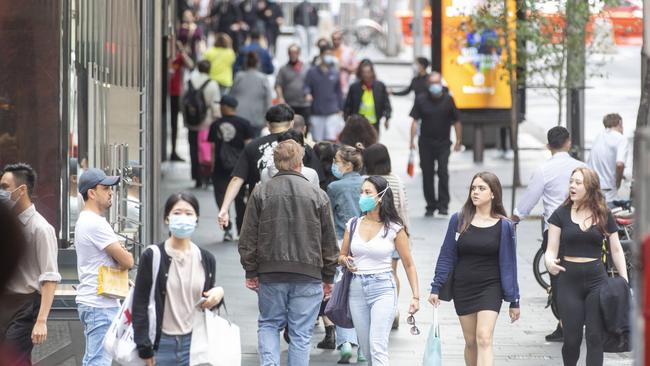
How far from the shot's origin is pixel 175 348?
738cm

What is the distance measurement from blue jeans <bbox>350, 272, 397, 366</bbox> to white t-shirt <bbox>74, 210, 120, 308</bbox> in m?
1.77

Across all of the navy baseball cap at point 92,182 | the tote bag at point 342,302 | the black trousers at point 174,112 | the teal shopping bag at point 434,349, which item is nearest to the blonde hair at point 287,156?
the tote bag at point 342,302

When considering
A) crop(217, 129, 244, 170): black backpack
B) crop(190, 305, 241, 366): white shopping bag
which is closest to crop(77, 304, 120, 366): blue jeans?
crop(190, 305, 241, 366): white shopping bag

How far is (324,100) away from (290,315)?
38.8 feet

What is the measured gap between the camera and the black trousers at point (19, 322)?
8.18 m

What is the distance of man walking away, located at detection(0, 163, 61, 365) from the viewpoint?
8148 millimetres

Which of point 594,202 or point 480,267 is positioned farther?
point 594,202

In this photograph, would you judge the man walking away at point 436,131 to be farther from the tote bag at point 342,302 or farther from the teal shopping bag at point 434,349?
the teal shopping bag at point 434,349

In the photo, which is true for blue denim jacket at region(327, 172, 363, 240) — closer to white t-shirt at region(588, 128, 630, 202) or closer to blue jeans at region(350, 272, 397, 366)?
blue jeans at region(350, 272, 397, 366)

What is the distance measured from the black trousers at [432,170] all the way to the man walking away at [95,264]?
30.5 feet

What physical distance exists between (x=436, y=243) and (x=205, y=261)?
847cm

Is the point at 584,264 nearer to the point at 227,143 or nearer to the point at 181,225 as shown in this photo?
the point at 181,225

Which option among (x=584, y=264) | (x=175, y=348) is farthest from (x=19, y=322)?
(x=584, y=264)

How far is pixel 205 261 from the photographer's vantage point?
736cm
